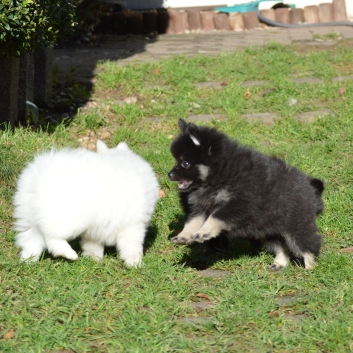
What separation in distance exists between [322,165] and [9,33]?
3.34 meters

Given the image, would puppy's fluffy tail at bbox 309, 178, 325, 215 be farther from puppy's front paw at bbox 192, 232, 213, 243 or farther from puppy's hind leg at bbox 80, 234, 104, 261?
puppy's hind leg at bbox 80, 234, 104, 261

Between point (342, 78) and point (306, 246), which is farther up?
point (342, 78)

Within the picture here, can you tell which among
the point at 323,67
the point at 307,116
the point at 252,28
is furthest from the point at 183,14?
the point at 307,116

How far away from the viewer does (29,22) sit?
6.60 m

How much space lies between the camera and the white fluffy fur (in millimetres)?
4586

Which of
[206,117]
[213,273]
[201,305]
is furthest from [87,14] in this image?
[201,305]

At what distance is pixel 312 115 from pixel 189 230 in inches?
149

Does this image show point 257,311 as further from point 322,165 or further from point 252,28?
point 252,28

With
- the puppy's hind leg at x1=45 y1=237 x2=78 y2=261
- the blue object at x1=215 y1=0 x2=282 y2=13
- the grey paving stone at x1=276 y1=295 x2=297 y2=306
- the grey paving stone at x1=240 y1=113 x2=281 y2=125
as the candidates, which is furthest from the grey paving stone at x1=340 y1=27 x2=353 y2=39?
the puppy's hind leg at x1=45 y1=237 x2=78 y2=261

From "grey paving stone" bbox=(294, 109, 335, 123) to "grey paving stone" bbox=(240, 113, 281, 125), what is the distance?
0.26 meters

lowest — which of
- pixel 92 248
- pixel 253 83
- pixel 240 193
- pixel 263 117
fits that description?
pixel 92 248

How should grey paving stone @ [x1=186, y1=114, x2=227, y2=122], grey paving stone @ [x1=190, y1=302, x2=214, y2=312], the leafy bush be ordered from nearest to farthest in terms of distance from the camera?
1. grey paving stone @ [x1=190, y1=302, x2=214, y2=312]
2. grey paving stone @ [x1=186, y1=114, x2=227, y2=122]
3. the leafy bush

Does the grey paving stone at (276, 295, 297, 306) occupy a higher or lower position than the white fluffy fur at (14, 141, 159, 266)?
lower

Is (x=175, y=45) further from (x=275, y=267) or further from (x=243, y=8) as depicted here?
(x=275, y=267)
